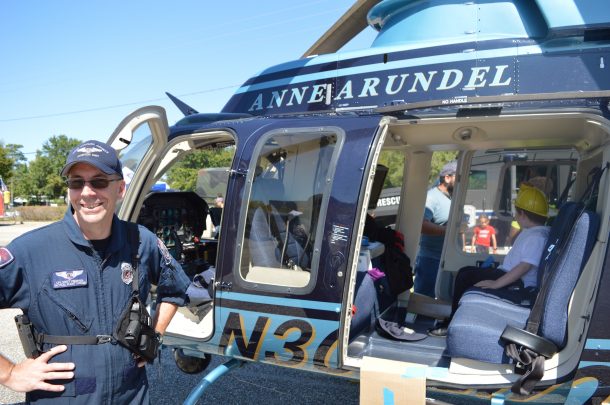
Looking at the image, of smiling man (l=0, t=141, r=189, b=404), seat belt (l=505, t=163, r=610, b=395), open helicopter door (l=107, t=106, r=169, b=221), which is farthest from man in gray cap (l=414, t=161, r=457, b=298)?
smiling man (l=0, t=141, r=189, b=404)

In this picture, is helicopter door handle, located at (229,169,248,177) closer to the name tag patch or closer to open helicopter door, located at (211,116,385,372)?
open helicopter door, located at (211,116,385,372)

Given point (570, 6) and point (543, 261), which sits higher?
point (570, 6)

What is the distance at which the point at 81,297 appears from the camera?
5.73 feet

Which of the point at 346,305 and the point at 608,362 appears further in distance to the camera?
the point at 346,305

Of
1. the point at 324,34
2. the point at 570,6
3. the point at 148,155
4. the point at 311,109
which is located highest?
the point at 324,34

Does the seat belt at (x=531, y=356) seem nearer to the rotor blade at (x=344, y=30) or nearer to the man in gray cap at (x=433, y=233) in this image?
the man in gray cap at (x=433, y=233)

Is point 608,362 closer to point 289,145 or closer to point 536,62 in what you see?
point 536,62

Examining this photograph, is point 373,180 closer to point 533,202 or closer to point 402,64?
point 402,64

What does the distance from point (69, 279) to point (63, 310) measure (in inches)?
4.4

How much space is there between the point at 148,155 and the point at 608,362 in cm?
305

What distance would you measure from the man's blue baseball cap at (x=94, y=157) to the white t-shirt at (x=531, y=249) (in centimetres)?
277

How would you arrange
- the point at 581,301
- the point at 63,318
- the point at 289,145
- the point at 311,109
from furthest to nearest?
the point at 311,109 < the point at 289,145 < the point at 581,301 < the point at 63,318

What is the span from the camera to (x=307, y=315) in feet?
8.72

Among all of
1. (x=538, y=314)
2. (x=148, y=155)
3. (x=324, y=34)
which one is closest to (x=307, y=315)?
(x=538, y=314)
